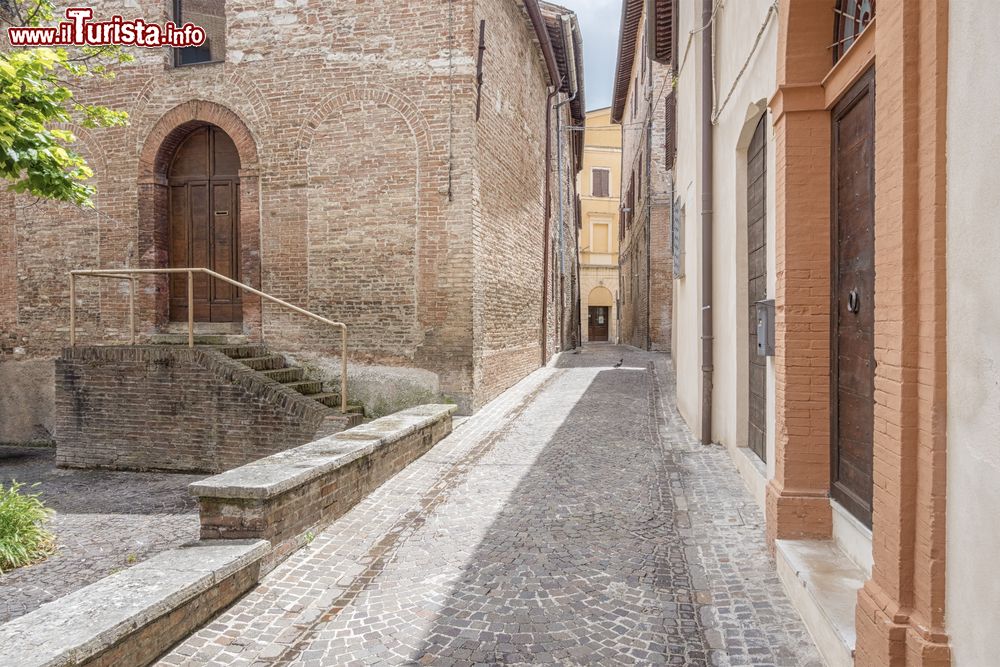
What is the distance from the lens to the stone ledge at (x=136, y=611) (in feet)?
7.78

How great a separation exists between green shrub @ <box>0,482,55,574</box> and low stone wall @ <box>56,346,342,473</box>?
261cm

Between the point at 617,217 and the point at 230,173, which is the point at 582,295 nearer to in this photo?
the point at 617,217

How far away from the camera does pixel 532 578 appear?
11.9 ft

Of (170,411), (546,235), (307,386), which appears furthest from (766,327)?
(546,235)

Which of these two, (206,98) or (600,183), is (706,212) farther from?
(600,183)

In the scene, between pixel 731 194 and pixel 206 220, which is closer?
pixel 731 194

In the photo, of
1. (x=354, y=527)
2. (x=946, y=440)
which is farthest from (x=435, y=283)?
(x=946, y=440)

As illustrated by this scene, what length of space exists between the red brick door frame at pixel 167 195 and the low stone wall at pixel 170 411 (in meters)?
1.53

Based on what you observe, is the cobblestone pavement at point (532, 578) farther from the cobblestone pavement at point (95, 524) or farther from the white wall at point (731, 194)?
the cobblestone pavement at point (95, 524)

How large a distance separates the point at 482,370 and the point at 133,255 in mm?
5848

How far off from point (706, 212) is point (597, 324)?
30.2 metres

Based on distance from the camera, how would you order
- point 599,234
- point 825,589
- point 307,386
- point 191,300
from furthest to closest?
1. point 599,234
2. point 307,386
3. point 191,300
4. point 825,589

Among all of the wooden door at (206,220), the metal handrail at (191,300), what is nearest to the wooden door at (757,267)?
the metal handrail at (191,300)

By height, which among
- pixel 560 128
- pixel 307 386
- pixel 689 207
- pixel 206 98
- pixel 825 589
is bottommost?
pixel 825 589
